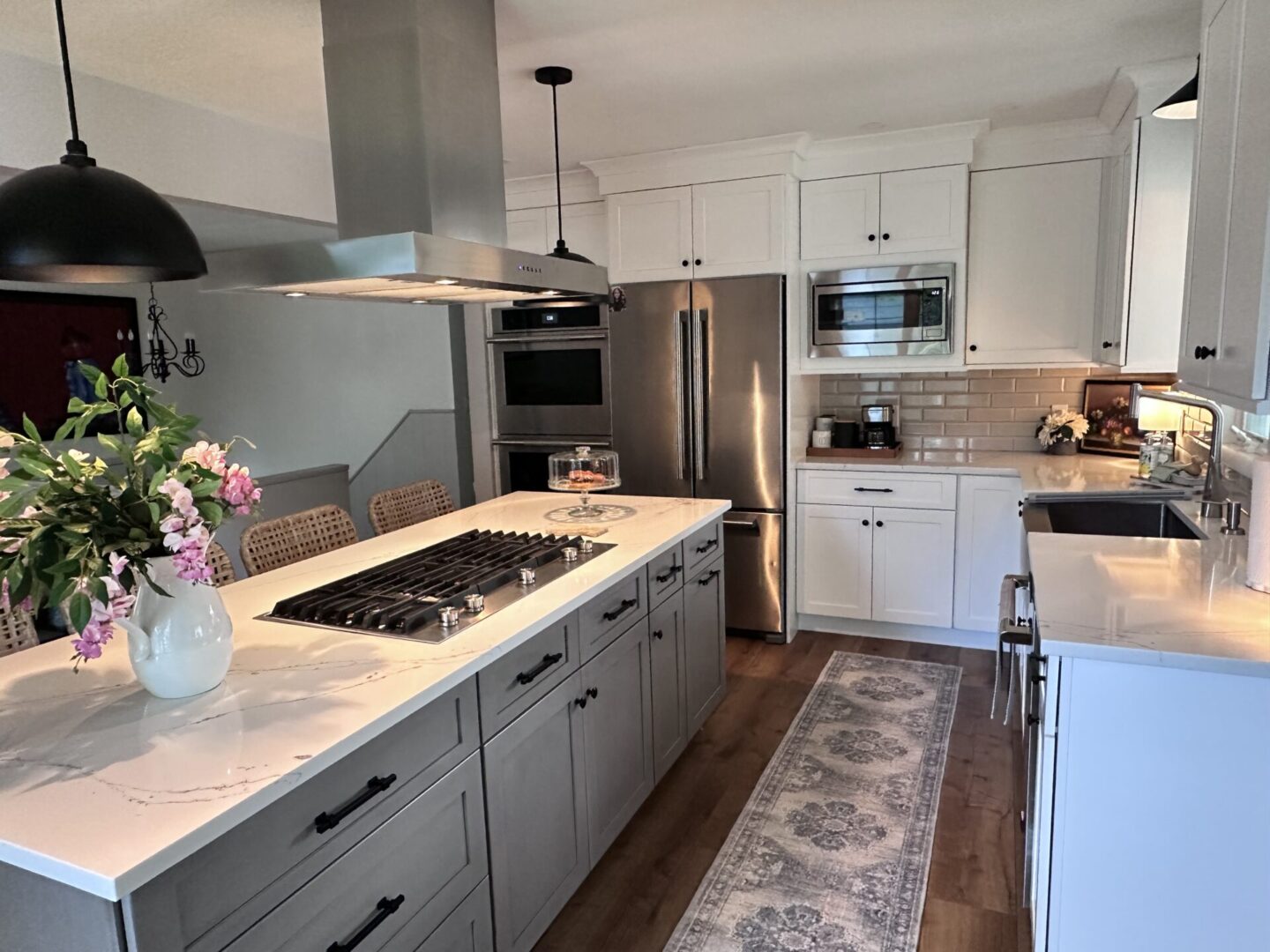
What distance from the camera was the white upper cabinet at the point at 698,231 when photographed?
385 centimetres

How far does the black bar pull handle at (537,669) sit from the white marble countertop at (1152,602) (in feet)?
3.51

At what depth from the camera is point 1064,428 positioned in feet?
13.1

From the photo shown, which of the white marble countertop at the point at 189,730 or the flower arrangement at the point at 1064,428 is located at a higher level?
the flower arrangement at the point at 1064,428

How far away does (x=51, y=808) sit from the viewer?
1110 millimetres

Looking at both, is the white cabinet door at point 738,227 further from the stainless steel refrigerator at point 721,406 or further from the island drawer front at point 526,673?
the island drawer front at point 526,673

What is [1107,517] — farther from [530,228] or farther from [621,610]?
[530,228]

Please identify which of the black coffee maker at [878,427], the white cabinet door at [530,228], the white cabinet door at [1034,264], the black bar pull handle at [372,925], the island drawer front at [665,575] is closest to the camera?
the black bar pull handle at [372,925]

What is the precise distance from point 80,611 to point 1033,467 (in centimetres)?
357

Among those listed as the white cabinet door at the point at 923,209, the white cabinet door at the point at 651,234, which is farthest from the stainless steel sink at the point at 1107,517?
the white cabinet door at the point at 651,234

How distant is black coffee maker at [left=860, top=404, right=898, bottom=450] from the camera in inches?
165

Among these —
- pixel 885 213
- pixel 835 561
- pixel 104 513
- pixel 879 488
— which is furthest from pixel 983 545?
pixel 104 513

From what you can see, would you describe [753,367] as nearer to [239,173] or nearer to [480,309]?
[480,309]

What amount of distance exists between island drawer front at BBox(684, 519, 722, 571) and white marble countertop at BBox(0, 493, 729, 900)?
0.82 meters

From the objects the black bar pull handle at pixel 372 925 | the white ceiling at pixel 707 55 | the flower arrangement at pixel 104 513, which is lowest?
the black bar pull handle at pixel 372 925
